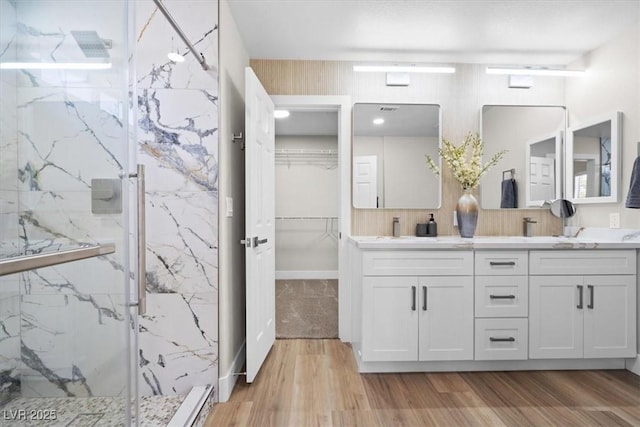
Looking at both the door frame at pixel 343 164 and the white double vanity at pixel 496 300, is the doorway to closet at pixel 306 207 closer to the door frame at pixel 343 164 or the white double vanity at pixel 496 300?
the door frame at pixel 343 164

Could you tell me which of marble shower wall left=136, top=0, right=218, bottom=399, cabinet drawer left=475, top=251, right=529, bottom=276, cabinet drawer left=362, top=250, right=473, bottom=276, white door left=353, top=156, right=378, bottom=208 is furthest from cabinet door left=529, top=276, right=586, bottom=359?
marble shower wall left=136, top=0, right=218, bottom=399

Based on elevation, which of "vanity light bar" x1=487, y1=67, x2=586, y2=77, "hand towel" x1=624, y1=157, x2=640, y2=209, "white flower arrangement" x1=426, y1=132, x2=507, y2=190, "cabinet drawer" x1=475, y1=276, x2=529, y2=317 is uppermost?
A: "vanity light bar" x1=487, y1=67, x2=586, y2=77

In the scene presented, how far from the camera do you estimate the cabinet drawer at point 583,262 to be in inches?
89.6

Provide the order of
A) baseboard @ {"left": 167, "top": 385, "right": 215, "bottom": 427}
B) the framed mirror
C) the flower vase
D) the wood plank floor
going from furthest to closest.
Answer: the flower vase, the framed mirror, the wood plank floor, baseboard @ {"left": 167, "top": 385, "right": 215, "bottom": 427}

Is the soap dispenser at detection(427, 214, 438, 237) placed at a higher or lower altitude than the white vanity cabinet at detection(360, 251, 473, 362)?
higher

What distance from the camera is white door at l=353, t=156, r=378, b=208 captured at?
9.33ft

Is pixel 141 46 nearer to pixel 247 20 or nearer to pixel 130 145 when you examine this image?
pixel 247 20

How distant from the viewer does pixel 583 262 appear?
229cm

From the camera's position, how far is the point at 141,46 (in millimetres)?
1900

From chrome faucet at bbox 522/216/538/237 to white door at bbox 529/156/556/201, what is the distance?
19cm

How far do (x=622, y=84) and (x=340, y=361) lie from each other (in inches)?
115

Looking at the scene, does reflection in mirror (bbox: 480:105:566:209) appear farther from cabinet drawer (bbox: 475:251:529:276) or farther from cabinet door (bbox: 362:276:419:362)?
cabinet door (bbox: 362:276:419:362)

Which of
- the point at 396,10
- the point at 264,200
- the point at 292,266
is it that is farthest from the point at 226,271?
the point at 292,266

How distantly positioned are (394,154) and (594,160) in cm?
157
